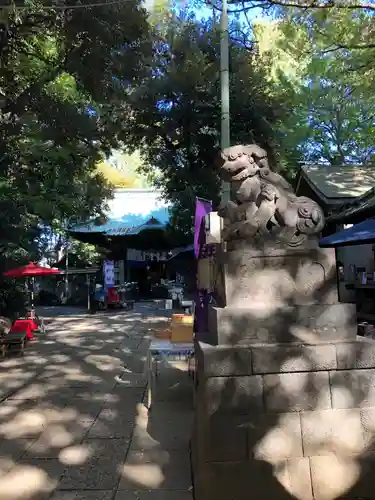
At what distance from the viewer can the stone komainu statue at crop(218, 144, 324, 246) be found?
3939mm

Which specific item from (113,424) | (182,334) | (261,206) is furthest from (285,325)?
(182,334)

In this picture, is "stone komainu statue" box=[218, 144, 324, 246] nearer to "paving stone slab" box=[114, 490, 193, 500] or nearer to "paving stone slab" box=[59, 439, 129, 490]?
"paving stone slab" box=[114, 490, 193, 500]

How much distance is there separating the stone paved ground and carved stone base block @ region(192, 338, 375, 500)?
23.7 inches

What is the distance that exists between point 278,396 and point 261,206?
60.9 inches

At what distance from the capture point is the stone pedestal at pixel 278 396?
345 cm

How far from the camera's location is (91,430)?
5.15 meters

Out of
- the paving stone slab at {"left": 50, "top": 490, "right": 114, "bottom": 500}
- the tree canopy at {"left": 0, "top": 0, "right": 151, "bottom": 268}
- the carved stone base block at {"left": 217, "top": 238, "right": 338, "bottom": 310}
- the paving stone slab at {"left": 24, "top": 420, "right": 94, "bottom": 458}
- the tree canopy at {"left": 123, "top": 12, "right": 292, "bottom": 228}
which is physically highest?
the tree canopy at {"left": 123, "top": 12, "right": 292, "bottom": 228}

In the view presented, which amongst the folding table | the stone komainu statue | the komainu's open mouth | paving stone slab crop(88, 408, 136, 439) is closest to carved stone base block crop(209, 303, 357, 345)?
the stone komainu statue

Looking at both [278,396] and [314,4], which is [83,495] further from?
[314,4]

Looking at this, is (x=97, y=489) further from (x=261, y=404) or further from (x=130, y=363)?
(x=130, y=363)

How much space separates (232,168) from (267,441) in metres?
2.22

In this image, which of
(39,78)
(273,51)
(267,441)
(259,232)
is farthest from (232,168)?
(273,51)

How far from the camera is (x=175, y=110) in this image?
1762cm

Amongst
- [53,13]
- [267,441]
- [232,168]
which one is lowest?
[267,441]
